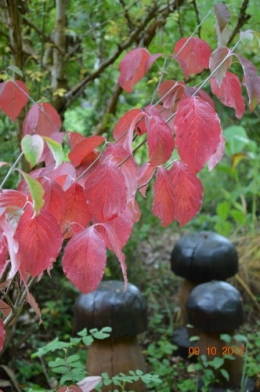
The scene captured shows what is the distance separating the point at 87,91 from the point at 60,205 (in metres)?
2.34

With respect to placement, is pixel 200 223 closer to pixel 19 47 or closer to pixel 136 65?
pixel 19 47

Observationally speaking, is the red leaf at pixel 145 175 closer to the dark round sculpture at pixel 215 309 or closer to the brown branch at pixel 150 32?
the brown branch at pixel 150 32

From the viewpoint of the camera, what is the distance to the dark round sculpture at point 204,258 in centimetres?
305

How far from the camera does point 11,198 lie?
902 millimetres

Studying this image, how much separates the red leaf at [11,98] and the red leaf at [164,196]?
20.3 inches

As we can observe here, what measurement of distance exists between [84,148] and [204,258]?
6.97ft

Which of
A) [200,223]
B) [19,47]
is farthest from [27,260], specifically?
[200,223]

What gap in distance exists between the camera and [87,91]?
3.20 metres

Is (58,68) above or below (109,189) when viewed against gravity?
below

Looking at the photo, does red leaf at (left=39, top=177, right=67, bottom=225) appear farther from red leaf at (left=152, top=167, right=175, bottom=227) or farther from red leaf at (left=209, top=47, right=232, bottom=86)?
red leaf at (left=209, top=47, right=232, bottom=86)

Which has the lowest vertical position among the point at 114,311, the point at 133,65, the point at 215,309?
the point at 215,309

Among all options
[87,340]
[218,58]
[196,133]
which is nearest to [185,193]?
[196,133]
